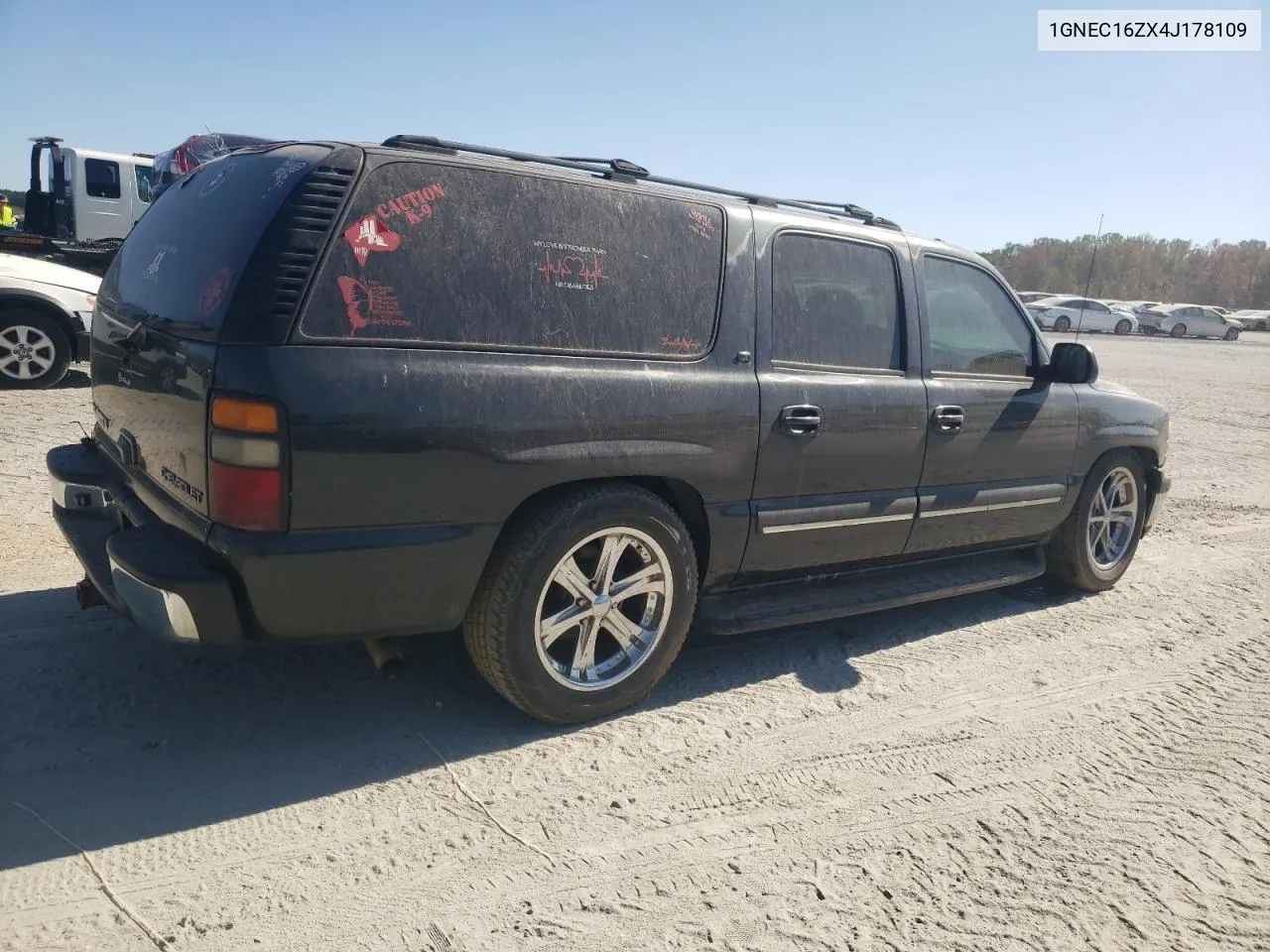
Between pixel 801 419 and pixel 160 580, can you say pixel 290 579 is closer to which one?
pixel 160 580

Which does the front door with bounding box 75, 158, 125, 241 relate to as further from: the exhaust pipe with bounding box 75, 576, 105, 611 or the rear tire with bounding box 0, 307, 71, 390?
the exhaust pipe with bounding box 75, 576, 105, 611

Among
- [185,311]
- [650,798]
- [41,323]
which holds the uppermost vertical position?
[185,311]

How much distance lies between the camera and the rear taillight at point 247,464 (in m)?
2.60

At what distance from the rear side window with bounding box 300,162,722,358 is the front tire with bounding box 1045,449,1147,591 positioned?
8.88ft

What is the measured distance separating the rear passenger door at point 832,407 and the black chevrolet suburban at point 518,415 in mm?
13

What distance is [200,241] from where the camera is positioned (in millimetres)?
3002

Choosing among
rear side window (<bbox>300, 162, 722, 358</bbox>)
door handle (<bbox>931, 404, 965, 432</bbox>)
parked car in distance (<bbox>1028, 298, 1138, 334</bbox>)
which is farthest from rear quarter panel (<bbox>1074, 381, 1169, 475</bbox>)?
parked car in distance (<bbox>1028, 298, 1138, 334</bbox>)

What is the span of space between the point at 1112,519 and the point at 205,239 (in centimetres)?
474

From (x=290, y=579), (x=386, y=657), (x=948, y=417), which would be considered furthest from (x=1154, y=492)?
(x=290, y=579)

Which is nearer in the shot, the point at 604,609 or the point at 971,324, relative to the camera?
the point at 604,609

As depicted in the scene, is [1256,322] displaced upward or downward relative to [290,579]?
upward

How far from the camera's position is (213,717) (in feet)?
10.5

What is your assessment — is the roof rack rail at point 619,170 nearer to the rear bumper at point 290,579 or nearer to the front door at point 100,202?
the rear bumper at point 290,579

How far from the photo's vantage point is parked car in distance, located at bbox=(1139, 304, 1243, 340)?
41.6m
